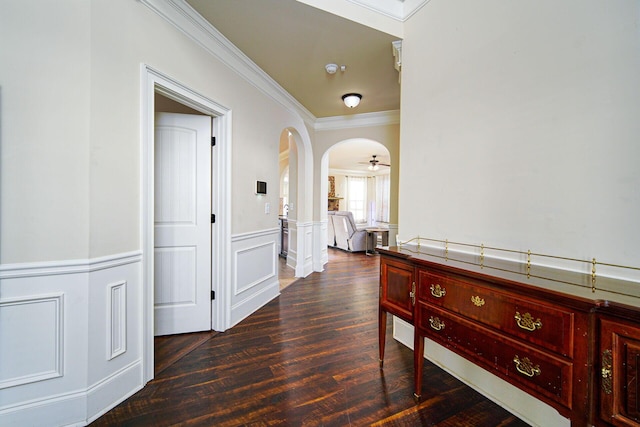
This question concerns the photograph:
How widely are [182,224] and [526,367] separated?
2577 millimetres

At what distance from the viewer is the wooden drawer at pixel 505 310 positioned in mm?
1002

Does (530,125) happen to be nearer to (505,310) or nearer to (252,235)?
(505,310)

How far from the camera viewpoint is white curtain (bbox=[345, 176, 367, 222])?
11.0 m

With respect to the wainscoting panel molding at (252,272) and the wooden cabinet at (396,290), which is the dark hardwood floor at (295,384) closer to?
the wainscoting panel molding at (252,272)

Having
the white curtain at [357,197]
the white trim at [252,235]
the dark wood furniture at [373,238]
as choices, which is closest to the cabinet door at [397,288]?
the white trim at [252,235]

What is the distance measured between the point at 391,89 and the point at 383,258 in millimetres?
2552

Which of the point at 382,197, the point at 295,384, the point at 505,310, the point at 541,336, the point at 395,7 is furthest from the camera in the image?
the point at 382,197

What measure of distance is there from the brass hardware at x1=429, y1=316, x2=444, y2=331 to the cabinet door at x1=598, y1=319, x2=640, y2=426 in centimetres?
64

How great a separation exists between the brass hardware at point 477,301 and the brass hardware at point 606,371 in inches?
16.8

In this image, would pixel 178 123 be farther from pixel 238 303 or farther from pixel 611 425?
pixel 611 425

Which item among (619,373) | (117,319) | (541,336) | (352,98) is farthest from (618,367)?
(352,98)

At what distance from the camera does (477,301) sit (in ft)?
4.26

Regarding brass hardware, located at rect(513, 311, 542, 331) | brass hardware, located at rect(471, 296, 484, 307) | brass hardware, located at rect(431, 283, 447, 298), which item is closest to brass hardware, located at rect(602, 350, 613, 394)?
brass hardware, located at rect(513, 311, 542, 331)

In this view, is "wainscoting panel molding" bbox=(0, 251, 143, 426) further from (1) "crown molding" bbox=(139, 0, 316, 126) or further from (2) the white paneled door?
(1) "crown molding" bbox=(139, 0, 316, 126)
